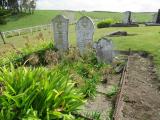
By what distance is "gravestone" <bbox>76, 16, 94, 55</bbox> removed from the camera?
1425 cm

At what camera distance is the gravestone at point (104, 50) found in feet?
43.8

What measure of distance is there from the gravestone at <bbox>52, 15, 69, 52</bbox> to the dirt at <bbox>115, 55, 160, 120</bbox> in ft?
10.3

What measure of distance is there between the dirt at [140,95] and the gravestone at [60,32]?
313 centimetres

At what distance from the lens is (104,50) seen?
13406mm

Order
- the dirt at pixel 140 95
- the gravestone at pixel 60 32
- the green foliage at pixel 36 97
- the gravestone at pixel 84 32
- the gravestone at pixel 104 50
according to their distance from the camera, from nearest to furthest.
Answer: the green foliage at pixel 36 97 < the dirt at pixel 140 95 < the gravestone at pixel 104 50 < the gravestone at pixel 84 32 < the gravestone at pixel 60 32

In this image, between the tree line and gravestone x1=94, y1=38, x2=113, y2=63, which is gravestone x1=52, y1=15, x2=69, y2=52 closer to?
gravestone x1=94, y1=38, x2=113, y2=63

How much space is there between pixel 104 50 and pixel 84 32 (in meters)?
1.51

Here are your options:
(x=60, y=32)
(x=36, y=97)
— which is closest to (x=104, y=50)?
(x=60, y=32)

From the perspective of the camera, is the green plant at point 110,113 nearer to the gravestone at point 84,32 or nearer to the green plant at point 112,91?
the green plant at point 112,91

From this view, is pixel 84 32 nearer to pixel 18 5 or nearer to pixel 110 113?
pixel 110 113

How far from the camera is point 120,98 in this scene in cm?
908

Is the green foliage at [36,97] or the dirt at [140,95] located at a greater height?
the green foliage at [36,97]

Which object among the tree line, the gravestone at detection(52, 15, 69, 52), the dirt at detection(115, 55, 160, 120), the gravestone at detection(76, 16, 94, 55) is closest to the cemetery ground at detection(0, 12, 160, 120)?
the dirt at detection(115, 55, 160, 120)

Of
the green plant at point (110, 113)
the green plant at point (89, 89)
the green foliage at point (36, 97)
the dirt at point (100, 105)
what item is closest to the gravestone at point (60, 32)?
the dirt at point (100, 105)
